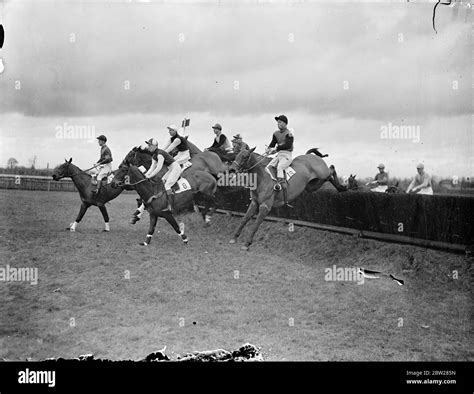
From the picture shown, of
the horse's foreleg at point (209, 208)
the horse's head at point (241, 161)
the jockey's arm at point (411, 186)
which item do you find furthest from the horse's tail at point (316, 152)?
the horse's foreleg at point (209, 208)

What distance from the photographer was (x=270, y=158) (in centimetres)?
554

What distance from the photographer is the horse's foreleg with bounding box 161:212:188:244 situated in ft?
17.4

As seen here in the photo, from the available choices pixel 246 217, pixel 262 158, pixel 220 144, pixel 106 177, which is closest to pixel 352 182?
pixel 262 158

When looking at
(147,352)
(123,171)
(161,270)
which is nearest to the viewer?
(147,352)

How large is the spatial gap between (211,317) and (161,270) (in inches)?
26.2

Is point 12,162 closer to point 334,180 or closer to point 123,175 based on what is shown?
point 123,175

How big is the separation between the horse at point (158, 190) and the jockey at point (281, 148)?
671 millimetres

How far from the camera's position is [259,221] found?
5.43 m

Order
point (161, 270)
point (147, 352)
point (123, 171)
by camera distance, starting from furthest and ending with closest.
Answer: point (123, 171), point (161, 270), point (147, 352)

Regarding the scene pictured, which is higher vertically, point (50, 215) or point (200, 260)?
point (50, 215)

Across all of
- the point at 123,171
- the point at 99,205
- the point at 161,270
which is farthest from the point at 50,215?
the point at 161,270

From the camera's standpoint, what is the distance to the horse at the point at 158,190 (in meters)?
5.32
